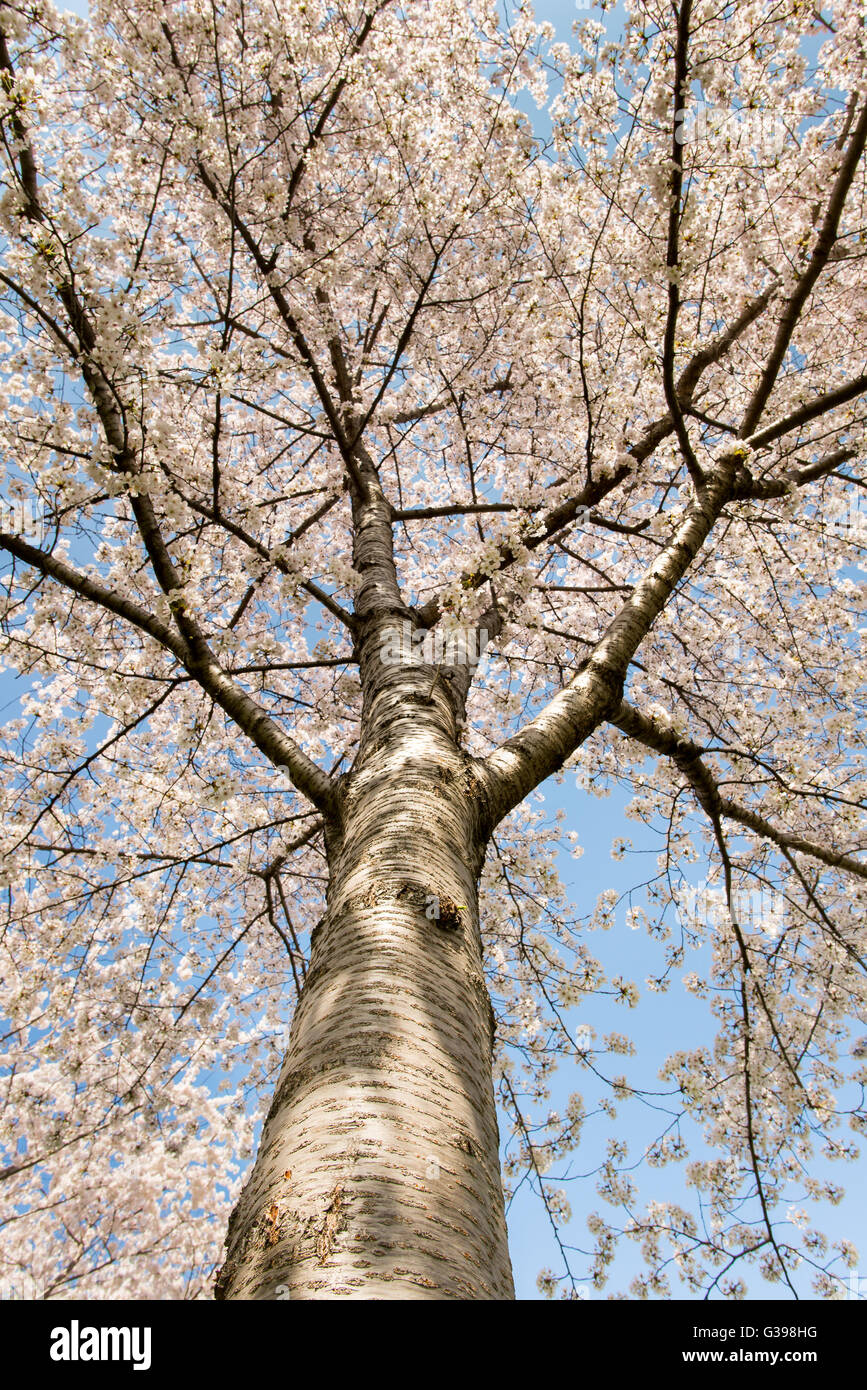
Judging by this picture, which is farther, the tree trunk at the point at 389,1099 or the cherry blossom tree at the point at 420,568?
the cherry blossom tree at the point at 420,568

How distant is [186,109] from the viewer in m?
3.13

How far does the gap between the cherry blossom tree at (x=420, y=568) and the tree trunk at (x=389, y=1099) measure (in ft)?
0.04

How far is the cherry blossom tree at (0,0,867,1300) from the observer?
216cm

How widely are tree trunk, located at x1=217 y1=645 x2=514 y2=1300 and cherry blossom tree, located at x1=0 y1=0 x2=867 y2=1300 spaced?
0.4 inches

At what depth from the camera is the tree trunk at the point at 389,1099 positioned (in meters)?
0.94

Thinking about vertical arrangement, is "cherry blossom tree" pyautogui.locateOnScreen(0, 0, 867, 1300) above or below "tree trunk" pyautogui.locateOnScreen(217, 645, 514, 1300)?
above

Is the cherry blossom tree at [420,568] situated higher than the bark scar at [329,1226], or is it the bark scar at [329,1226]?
the cherry blossom tree at [420,568]

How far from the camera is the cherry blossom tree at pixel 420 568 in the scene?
7.10ft

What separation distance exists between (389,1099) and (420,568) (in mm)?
6360

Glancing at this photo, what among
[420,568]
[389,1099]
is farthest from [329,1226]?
[420,568]

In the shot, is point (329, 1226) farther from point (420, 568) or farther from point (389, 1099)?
point (420, 568)

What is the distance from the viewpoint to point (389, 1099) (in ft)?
3.83
